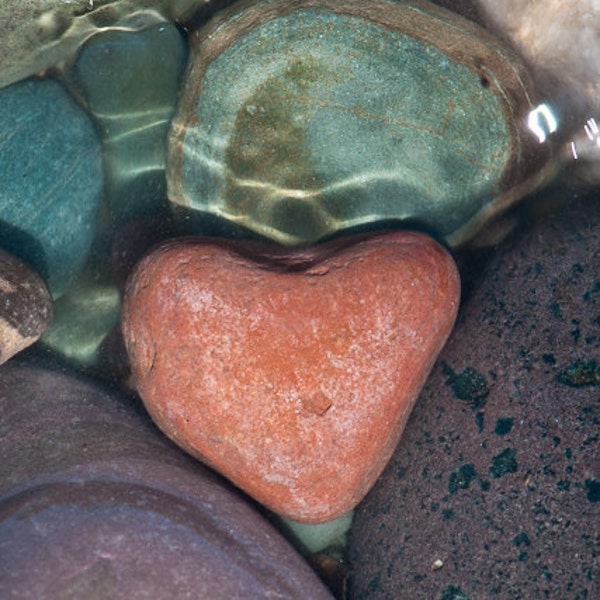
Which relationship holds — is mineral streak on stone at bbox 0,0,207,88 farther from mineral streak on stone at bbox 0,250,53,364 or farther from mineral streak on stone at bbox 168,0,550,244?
mineral streak on stone at bbox 0,250,53,364

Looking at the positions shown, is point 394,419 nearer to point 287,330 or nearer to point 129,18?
point 287,330

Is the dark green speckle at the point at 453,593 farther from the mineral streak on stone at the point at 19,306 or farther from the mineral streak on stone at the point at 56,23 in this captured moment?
the mineral streak on stone at the point at 56,23

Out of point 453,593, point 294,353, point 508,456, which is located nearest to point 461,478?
point 508,456

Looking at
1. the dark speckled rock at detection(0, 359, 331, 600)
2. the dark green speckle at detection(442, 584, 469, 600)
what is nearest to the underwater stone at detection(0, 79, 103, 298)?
the dark speckled rock at detection(0, 359, 331, 600)

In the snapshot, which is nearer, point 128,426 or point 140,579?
point 140,579

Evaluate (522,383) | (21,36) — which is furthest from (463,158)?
(21,36)
